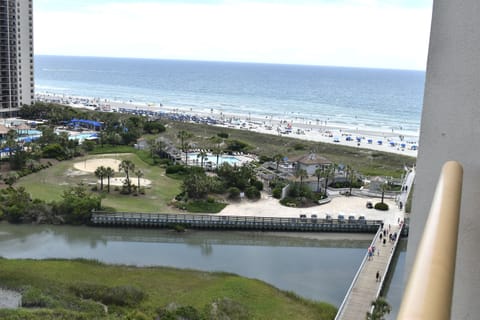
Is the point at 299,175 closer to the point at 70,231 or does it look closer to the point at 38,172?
the point at 70,231

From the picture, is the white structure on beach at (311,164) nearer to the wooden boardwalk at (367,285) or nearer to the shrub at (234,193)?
the shrub at (234,193)

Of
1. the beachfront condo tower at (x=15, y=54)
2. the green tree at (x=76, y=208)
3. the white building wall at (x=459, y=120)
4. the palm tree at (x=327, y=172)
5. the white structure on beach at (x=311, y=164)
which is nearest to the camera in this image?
the white building wall at (x=459, y=120)

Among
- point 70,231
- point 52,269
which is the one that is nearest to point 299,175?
point 70,231

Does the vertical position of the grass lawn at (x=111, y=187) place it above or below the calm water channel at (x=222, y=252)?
above

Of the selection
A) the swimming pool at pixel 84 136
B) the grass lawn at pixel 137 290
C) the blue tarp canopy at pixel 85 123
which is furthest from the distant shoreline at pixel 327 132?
the grass lawn at pixel 137 290

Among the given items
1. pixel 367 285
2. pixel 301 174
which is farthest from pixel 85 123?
pixel 367 285

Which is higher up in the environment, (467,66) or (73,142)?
(467,66)
